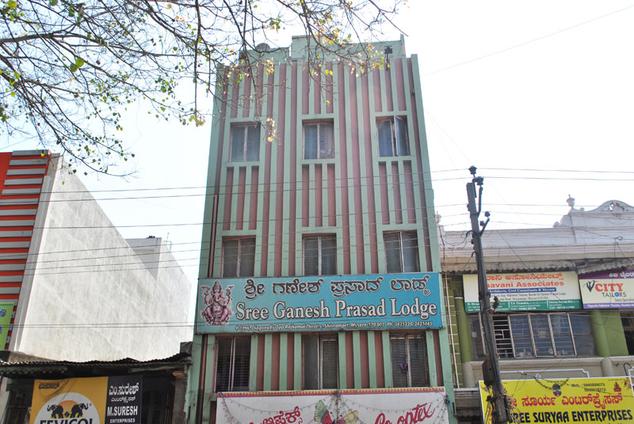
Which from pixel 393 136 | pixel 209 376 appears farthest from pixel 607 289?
pixel 209 376

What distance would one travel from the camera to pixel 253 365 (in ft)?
45.7

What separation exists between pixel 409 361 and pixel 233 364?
4.59 m

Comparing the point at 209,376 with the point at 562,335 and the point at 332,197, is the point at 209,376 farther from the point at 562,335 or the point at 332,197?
the point at 562,335

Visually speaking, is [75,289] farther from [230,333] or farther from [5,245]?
[230,333]

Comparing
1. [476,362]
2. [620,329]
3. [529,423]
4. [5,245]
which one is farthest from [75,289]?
[620,329]

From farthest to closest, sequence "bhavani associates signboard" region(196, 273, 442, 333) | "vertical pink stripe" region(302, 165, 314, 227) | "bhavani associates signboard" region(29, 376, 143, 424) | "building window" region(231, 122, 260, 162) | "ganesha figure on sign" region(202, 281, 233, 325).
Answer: "building window" region(231, 122, 260, 162) < "vertical pink stripe" region(302, 165, 314, 227) < "ganesha figure on sign" region(202, 281, 233, 325) < "bhavani associates signboard" region(196, 273, 442, 333) < "bhavani associates signboard" region(29, 376, 143, 424)

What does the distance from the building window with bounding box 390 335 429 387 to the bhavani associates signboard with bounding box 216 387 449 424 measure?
0.68 meters

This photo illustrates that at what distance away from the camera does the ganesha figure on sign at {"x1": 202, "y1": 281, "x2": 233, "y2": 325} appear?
14375 mm

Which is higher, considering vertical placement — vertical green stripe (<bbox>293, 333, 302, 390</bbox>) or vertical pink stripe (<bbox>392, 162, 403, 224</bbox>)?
vertical pink stripe (<bbox>392, 162, 403, 224</bbox>)

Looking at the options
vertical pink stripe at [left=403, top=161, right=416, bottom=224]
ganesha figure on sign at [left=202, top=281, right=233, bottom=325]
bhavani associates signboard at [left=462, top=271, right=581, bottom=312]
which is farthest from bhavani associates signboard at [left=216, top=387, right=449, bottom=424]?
vertical pink stripe at [left=403, top=161, right=416, bottom=224]

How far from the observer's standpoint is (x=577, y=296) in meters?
16.1

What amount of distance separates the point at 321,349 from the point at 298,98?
783cm

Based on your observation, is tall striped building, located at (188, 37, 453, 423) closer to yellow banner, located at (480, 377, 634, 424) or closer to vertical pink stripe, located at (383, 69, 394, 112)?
vertical pink stripe, located at (383, 69, 394, 112)

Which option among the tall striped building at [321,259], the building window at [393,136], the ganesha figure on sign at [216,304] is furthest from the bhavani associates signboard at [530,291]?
the ganesha figure on sign at [216,304]
